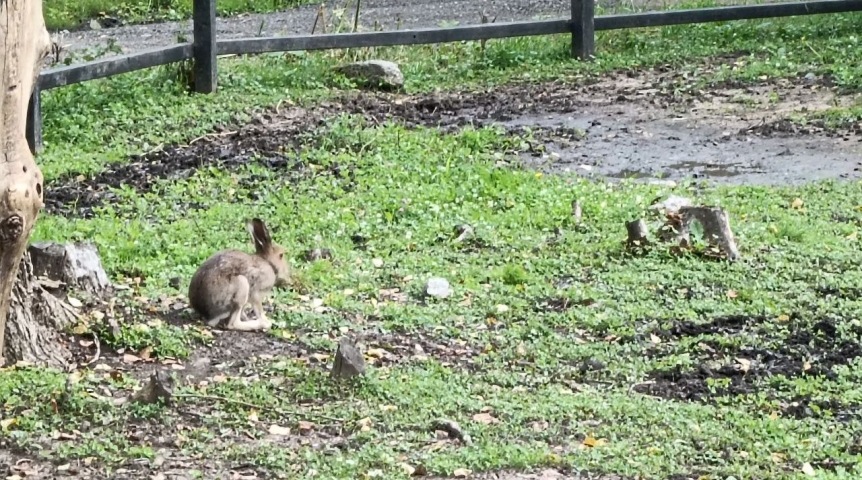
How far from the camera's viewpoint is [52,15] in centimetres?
1834

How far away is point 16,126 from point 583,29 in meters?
9.74

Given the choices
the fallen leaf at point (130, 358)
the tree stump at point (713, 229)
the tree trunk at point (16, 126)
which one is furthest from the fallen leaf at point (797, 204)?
the tree trunk at point (16, 126)

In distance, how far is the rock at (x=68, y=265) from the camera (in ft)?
22.0

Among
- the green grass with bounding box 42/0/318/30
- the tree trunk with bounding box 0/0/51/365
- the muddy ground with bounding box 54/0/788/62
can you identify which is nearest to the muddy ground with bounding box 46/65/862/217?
the tree trunk with bounding box 0/0/51/365

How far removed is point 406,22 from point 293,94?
19.4 ft

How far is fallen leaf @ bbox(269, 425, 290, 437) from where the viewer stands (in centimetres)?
538

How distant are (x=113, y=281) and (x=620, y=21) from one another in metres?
8.08

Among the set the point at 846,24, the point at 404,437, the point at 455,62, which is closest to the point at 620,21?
the point at 455,62

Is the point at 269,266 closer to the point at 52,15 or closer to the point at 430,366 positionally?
the point at 430,366

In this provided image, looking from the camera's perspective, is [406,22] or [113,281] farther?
[406,22]

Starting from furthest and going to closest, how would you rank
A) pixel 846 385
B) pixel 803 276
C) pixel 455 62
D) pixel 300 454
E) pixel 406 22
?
pixel 406 22
pixel 455 62
pixel 803 276
pixel 846 385
pixel 300 454

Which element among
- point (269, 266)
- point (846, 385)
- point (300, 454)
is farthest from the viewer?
point (269, 266)

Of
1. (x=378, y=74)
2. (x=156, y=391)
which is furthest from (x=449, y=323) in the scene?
(x=378, y=74)

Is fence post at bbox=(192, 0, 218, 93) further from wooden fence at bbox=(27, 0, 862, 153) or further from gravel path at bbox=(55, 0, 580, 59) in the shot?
gravel path at bbox=(55, 0, 580, 59)
